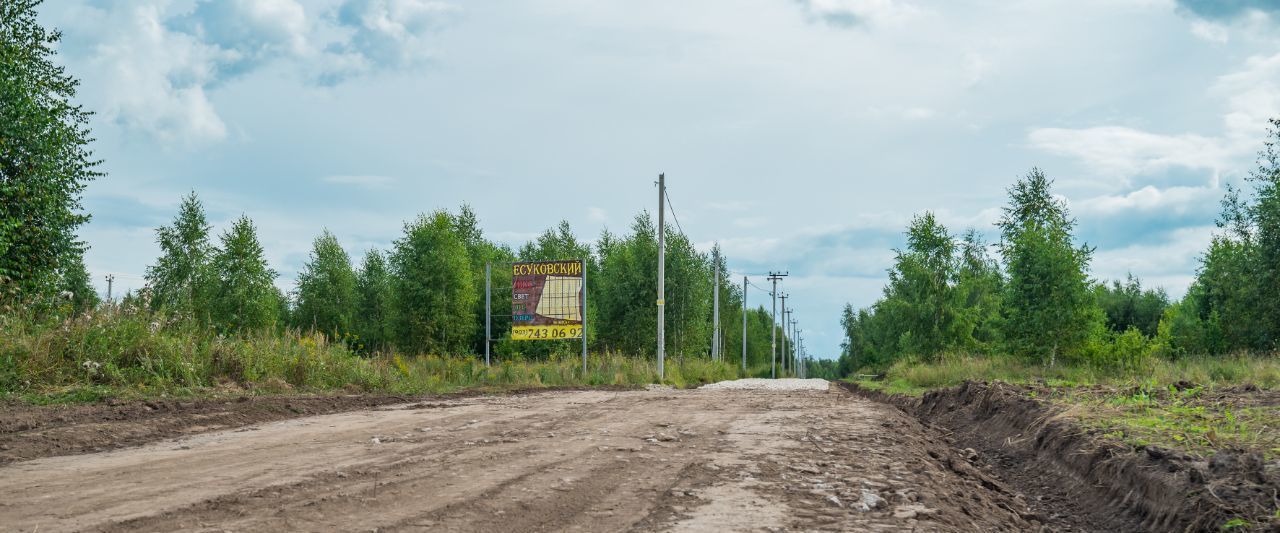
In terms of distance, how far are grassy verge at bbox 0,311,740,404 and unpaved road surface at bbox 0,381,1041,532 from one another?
4.56 meters

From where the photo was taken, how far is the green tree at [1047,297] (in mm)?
26500

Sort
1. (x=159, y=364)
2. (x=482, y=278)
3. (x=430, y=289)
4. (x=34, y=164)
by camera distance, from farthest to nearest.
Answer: (x=482, y=278)
(x=430, y=289)
(x=34, y=164)
(x=159, y=364)

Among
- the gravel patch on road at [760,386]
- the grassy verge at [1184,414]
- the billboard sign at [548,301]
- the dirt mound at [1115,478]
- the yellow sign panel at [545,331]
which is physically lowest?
the gravel patch on road at [760,386]

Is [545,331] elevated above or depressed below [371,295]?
below

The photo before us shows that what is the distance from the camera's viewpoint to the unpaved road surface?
16.3ft

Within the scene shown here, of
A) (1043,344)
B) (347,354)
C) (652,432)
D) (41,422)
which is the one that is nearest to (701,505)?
(652,432)

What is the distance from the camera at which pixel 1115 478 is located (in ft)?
23.0

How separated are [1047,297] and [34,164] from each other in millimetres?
29157

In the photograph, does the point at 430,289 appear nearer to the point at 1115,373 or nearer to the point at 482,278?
the point at 482,278

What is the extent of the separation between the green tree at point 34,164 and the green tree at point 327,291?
42.9 metres

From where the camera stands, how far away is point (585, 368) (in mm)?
27953

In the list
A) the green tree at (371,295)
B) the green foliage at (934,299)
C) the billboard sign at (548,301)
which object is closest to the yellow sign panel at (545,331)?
the billboard sign at (548,301)

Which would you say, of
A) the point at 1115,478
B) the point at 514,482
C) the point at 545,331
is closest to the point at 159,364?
the point at 514,482

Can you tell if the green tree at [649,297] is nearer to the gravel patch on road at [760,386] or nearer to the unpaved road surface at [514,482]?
the gravel patch on road at [760,386]
